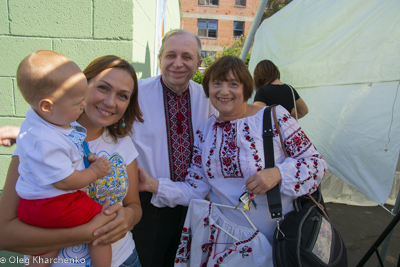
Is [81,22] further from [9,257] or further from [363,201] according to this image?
[363,201]

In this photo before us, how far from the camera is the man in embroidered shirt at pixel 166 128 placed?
1.82 metres

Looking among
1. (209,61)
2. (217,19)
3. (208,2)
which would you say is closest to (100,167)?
(209,61)

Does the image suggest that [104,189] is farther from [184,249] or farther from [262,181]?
[262,181]

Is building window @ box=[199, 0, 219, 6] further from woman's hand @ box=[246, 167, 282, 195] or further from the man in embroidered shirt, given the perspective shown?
woman's hand @ box=[246, 167, 282, 195]

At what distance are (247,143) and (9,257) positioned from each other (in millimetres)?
2485

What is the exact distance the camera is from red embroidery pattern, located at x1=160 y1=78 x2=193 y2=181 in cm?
182

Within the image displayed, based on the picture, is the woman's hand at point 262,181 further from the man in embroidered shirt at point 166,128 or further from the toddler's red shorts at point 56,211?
the toddler's red shorts at point 56,211

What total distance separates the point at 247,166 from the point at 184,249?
71 cm

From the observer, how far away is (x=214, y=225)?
1593 mm

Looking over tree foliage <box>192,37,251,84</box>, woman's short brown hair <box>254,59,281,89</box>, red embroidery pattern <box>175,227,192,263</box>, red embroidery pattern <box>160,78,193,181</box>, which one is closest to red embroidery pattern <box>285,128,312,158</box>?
red embroidery pattern <box>160,78,193,181</box>

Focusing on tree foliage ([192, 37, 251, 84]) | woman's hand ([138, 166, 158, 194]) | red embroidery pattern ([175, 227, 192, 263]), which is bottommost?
red embroidery pattern ([175, 227, 192, 263])

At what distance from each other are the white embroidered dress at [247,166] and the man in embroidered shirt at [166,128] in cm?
18

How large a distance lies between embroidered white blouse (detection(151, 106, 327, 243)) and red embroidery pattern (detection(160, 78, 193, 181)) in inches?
5.4

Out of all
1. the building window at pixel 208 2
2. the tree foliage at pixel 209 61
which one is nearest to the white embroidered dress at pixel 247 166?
the tree foliage at pixel 209 61
